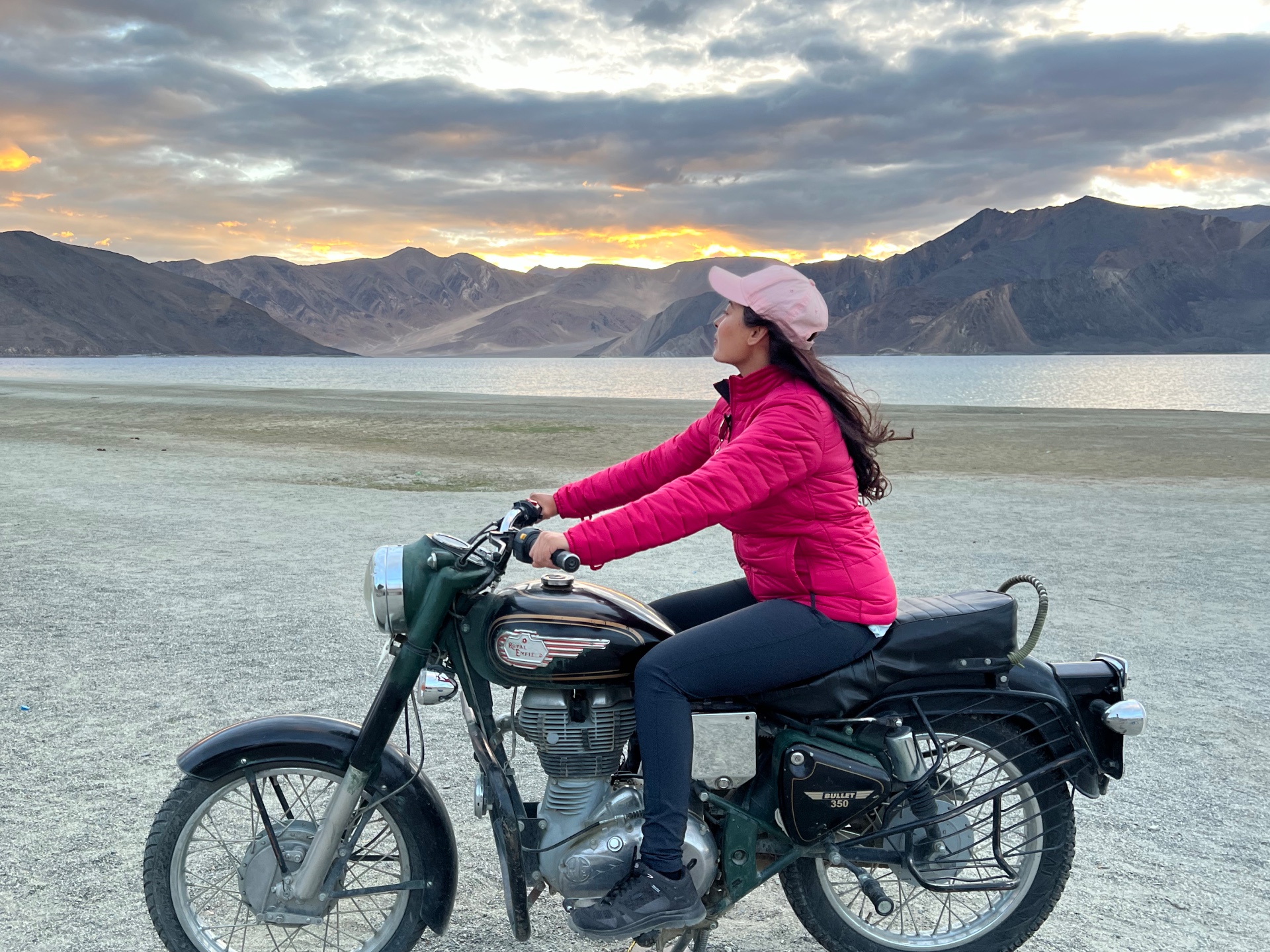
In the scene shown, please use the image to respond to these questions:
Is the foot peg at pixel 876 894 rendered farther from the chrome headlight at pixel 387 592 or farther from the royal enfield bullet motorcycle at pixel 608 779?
the chrome headlight at pixel 387 592

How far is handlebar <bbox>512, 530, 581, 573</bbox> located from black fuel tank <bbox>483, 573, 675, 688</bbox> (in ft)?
0.50

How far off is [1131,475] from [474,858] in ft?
53.1

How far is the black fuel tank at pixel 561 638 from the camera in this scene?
282cm

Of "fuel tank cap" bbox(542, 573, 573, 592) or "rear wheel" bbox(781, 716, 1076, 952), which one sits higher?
"fuel tank cap" bbox(542, 573, 573, 592)

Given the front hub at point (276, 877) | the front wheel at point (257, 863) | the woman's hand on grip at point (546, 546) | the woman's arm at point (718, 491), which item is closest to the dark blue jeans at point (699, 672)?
the woman's arm at point (718, 491)

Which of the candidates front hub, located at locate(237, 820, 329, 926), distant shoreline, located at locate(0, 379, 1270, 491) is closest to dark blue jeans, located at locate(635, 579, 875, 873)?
front hub, located at locate(237, 820, 329, 926)

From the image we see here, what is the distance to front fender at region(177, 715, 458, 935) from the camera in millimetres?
3020

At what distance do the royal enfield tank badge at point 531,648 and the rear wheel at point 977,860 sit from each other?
1071 millimetres

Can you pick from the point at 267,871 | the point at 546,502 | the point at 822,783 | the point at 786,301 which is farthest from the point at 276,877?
the point at 786,301

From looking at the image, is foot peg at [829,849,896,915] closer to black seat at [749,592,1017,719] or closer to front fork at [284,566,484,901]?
black seat at [749,592,1017,719]

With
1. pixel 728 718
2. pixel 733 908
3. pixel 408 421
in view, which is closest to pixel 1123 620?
pixel 733 908

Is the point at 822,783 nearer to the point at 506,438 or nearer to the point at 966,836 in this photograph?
the point at 966,836

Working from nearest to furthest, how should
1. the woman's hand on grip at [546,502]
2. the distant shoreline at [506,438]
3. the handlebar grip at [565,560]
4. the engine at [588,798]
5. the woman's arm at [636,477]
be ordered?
the handlebar grip at [565,560] → the engine at [588,798] → the woman's hand on grip at [546,502] → the woman's arm at [636,477] → the distant shoreline at [506,438]

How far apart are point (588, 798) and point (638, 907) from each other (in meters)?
0.32
